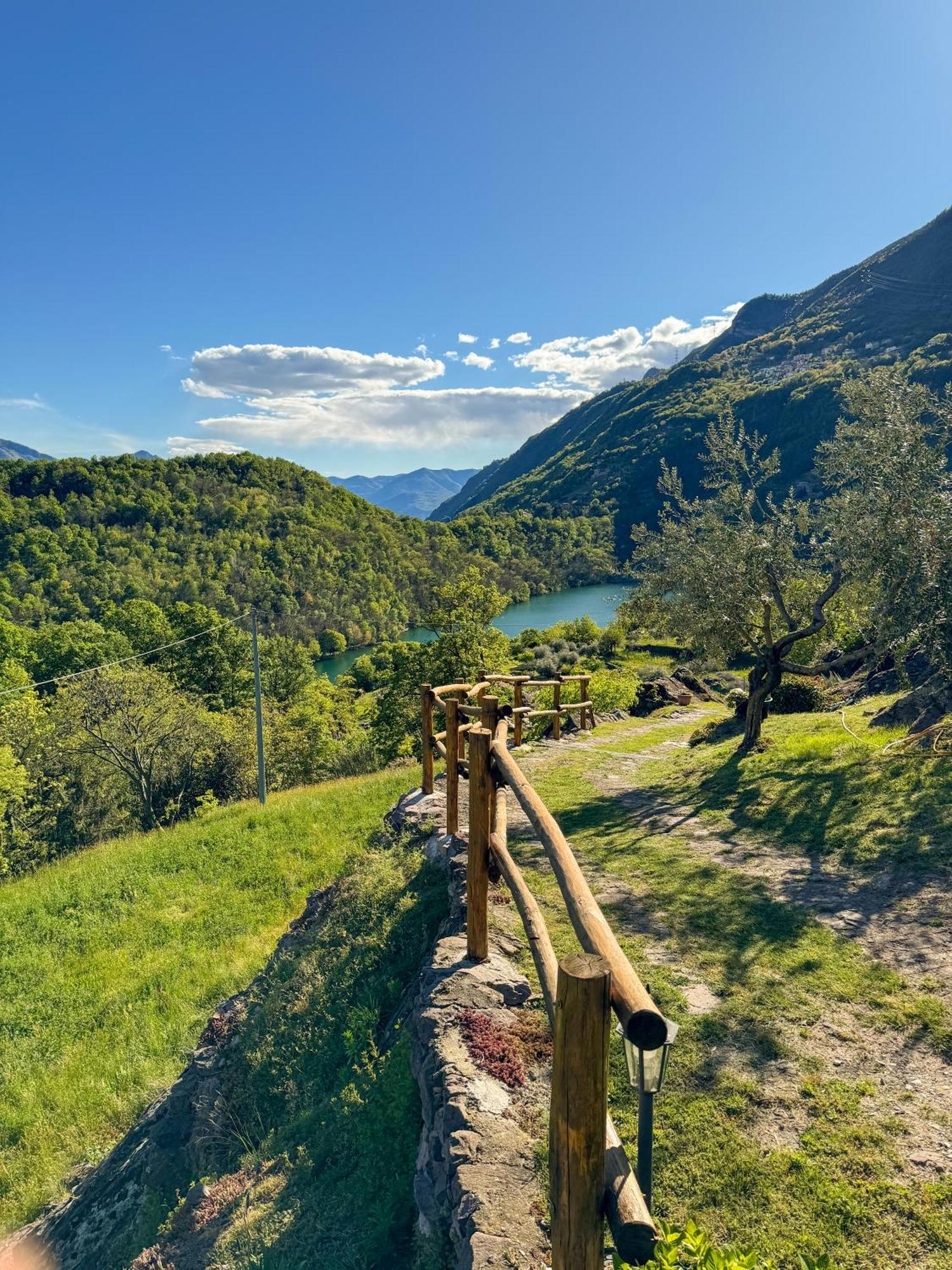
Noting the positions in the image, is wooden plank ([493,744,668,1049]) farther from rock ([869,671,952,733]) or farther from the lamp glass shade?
rock ([869,671,952,733])

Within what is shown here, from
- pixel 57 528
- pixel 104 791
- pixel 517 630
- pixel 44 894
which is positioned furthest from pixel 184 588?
pixel 44 894

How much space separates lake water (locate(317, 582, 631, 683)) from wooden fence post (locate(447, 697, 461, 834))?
65568 mm

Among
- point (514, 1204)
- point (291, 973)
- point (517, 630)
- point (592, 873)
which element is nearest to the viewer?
point (514, 1204)

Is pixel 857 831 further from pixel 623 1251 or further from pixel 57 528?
pixel 57 528

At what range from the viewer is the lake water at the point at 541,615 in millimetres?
83500

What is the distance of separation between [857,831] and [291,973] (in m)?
6.06

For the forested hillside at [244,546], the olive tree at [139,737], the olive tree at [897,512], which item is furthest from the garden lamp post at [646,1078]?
the forested hillside at [244,546]

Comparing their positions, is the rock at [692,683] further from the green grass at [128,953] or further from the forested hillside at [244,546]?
the forested hillside at [244,546]

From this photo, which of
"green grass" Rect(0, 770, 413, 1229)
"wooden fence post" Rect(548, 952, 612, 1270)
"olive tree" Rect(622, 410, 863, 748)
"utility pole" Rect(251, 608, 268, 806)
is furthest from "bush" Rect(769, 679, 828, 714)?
"wooden fence post" Rect(548, 952, 612, 1270)

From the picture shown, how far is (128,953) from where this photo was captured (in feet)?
31.1

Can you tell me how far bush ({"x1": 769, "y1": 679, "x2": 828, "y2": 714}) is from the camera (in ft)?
52.3

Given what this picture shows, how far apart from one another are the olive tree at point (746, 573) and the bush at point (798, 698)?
4.63 meters

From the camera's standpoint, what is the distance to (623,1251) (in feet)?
6.02

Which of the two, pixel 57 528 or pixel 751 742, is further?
pixel 57 528
